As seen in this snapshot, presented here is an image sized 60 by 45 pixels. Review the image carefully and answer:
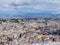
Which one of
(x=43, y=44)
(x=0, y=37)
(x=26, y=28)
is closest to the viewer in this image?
(x=43, y=44)

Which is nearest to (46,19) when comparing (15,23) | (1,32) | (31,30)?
(31,30)

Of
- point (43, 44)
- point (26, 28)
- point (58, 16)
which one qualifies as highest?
point (58, 16)

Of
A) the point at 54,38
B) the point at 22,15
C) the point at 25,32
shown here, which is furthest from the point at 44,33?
the point at 22,15

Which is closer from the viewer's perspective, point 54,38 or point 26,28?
point 54,38

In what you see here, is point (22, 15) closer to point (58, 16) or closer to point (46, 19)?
point (46, 19)

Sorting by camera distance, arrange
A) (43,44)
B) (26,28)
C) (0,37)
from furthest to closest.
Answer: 1. (26,28)
2. (0,37)
3. (43,44)

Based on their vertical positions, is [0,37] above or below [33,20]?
below

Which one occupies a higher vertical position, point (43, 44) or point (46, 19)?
point (46, 19)

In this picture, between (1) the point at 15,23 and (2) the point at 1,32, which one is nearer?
(2) the point at 1,32

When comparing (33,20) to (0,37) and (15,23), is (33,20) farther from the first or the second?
(0,37)
